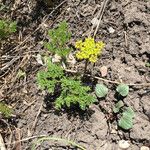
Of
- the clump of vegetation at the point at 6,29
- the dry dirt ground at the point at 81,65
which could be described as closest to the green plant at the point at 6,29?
the clump of vegetation at the point at 6,29

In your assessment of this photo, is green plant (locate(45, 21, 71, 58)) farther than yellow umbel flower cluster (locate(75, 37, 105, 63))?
Yes

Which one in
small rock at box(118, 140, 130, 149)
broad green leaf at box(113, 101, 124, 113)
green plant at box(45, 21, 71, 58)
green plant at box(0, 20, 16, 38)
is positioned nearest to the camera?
small rock at box(118, 140, 130, 149)

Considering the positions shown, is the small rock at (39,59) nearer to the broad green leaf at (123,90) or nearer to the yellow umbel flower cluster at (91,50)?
the yellow umbel flower cluster at (91,50)

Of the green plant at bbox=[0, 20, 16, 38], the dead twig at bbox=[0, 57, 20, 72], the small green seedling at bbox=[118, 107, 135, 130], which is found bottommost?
the small green seedling at bbox=[118, 107, 135, 130]

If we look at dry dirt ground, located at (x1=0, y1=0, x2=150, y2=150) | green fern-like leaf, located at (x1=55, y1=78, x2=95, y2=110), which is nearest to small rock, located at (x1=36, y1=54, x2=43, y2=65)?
dry dirt ground, located at (x1=0, y1=0, x2=150, y2=150)

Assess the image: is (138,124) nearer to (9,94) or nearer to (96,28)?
(96,28)

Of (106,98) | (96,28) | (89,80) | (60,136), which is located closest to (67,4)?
(96,28)

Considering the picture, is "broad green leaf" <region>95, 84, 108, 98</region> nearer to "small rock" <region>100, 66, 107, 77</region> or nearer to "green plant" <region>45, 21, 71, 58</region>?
"small rock" <region>100, 66, 107, 77</region>

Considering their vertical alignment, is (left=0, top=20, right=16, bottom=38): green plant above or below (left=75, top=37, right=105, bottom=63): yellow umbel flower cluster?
above
